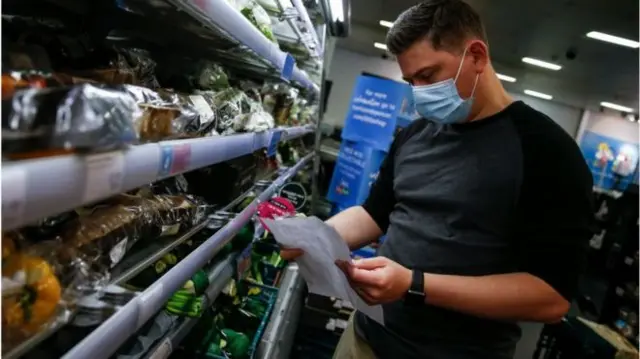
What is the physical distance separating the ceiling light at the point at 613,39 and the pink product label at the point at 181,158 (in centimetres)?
758

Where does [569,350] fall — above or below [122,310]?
below

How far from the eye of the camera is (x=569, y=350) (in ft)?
13.4

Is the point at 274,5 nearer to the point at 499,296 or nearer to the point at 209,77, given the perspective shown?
the point at 209,77

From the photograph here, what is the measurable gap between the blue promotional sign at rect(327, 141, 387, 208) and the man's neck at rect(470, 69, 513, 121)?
136 inches

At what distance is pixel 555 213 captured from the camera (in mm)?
1246

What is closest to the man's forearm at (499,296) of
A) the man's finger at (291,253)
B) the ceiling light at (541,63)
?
the man's finger at (291,253)

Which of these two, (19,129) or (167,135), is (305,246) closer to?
(167,135)

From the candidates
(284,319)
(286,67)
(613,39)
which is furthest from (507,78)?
(286,67)

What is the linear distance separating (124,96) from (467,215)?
962mm

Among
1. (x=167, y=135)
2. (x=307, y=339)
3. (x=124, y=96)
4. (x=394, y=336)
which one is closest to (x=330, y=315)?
(x=307, y=339)

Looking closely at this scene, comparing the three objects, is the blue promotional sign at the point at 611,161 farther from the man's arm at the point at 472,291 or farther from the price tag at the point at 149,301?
the price tag at the point at 149,301

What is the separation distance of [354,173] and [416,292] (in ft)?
12.6

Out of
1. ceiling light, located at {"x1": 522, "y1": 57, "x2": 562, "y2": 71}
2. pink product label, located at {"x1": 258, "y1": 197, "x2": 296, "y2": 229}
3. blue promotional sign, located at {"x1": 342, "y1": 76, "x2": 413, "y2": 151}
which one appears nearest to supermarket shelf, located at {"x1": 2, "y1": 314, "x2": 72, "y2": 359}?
pink product label, located at {"x1": 258, "y1": 197, "x2": 296, "y2": 229}

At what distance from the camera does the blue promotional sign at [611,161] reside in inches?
481
